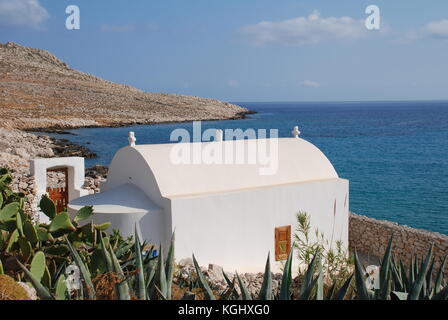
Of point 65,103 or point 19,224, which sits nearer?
point 19,224

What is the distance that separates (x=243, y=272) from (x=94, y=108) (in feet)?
255

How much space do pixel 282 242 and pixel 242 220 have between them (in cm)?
140

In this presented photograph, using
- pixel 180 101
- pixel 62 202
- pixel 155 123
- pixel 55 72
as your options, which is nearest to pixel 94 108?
pixel 155 123

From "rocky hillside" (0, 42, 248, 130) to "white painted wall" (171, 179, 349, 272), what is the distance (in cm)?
5025

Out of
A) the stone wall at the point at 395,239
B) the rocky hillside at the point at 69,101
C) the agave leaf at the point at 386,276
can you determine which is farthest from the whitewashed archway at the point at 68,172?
the rocky hillside at the point at 69,101

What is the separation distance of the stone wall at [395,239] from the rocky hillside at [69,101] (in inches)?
1938

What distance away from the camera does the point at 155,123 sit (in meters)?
88.1

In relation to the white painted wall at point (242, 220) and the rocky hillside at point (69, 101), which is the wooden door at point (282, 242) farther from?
the rocky hillside at point (69, 101)

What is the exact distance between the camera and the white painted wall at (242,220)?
11672 mm

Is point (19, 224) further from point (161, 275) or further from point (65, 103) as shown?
point (65, 103)

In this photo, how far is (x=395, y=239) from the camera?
1530cm

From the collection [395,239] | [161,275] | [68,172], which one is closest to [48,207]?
[161,275]

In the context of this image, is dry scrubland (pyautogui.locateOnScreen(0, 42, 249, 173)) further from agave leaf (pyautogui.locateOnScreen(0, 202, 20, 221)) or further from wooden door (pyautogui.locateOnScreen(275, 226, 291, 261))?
agave leaf (pyautogui.locateOnScreen(0, 202, 20, 221))

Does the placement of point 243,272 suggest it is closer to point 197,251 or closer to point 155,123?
point 197,251
